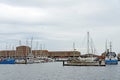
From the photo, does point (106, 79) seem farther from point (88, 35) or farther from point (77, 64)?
point (88, 35)

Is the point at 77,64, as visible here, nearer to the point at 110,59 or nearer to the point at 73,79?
the point at 110,59

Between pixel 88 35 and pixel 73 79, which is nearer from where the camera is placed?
pixel 73 79

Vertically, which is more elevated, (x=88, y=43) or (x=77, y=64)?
(x=88, y=43)

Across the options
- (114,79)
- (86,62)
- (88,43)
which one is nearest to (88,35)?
(88,43)

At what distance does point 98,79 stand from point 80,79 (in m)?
4.23

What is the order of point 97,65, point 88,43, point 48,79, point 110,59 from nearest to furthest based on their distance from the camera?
1. point 48,79
2. point 97,65
3. point 88,43
4. point 110,59

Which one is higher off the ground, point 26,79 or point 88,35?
point 88,35

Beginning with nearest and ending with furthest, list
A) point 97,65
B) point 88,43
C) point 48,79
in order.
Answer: point 48,79
point 97,65
point 88,43

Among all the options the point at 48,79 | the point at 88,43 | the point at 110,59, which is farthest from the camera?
→ the point at 110,59

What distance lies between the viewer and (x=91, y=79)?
74750 mm

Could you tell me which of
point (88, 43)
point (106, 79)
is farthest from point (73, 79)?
point (88, 43)

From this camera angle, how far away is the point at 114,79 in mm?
75938

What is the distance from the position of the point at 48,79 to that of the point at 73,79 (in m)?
5.94

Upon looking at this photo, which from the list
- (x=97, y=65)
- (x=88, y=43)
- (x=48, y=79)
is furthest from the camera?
(x=88, y=43)
